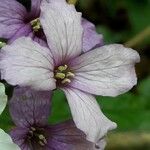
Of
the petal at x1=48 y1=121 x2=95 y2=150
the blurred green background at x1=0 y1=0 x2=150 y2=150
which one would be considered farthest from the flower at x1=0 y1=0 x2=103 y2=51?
the blurred green background at x1=0 y1=0 x2=150 y2=150

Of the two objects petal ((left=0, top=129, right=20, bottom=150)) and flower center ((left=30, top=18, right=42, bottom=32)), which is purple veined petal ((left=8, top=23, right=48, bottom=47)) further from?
petal ((left=0, top=129, right=20, bottom=150))

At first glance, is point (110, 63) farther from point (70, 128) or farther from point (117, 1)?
point (117, 1)

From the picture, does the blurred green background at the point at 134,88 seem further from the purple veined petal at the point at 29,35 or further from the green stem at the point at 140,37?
the purple veined petal at the point at 29,35

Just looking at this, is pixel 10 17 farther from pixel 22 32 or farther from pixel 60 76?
pixel 60 76

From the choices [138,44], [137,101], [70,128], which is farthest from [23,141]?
[138,44]

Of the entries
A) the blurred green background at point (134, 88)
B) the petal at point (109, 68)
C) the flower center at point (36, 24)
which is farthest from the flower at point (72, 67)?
the blurred green background at point (134, 88)

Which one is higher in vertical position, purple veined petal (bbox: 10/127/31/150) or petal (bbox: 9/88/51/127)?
petal (bbox: 9/88/51/127)

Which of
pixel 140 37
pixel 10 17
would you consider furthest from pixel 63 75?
pixel 140 37
